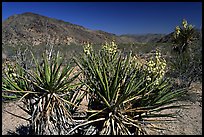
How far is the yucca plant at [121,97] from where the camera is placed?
445 cm

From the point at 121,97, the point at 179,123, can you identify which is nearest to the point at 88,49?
the point at 121,97

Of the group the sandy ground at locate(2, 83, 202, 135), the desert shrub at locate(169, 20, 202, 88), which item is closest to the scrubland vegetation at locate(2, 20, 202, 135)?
the sandy ground at locate(2, 83, 202, 135)

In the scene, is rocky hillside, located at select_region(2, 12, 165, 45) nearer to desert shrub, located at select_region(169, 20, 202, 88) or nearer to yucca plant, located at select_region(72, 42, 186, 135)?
yucca plant, located at select_region(72, 42, 186, 135)

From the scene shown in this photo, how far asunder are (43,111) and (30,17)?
4894cm

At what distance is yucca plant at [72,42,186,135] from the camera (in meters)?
→ 4.45

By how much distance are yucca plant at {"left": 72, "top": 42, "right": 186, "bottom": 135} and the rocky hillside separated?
1133 millimetres

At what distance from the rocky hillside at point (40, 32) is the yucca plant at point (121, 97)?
1133mm

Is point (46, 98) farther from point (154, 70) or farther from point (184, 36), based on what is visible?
point (184, 36)

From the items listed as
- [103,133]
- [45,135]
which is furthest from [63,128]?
[103,133]

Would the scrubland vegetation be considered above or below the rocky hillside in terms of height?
below

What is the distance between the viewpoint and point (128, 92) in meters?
4.49

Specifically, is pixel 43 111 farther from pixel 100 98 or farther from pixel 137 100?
pixel 137 100

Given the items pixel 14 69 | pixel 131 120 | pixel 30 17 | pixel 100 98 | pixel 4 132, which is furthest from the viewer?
pixel 30 17

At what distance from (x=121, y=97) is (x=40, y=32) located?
12.8ft
